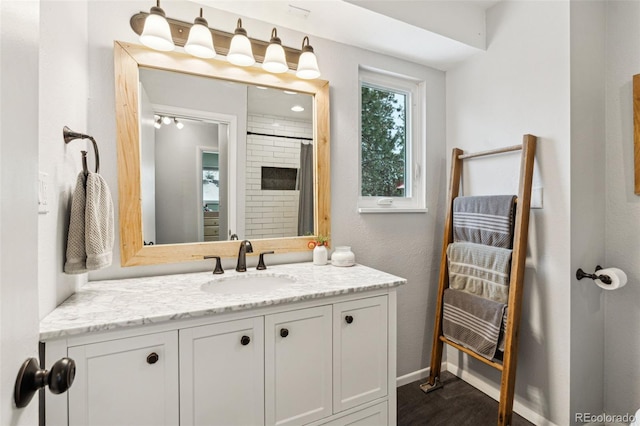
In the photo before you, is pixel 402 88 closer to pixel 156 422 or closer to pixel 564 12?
pixel 564 12

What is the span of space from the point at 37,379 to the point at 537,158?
2.09m

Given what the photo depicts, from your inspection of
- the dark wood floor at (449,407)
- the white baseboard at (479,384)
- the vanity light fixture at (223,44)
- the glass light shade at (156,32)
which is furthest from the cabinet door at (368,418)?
the glass light shade at (156,32)

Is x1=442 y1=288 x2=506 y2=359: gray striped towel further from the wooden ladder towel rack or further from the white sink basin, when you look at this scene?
the white sink basin

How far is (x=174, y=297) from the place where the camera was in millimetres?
1168

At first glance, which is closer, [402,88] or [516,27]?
[516,27]

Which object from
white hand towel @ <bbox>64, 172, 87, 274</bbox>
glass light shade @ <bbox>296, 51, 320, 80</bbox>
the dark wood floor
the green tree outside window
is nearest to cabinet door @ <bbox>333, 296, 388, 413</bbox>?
the dark wood floor

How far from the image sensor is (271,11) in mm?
1590

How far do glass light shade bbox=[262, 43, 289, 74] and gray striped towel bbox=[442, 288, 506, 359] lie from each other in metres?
1.68

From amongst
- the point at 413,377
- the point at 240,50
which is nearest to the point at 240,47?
the point at 240,50

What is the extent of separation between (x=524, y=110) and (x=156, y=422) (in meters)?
2.26

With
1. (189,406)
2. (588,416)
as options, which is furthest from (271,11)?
(588,416)

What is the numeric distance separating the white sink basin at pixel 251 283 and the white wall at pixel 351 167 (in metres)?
0.15

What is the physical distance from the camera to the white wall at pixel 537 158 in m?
1.53
